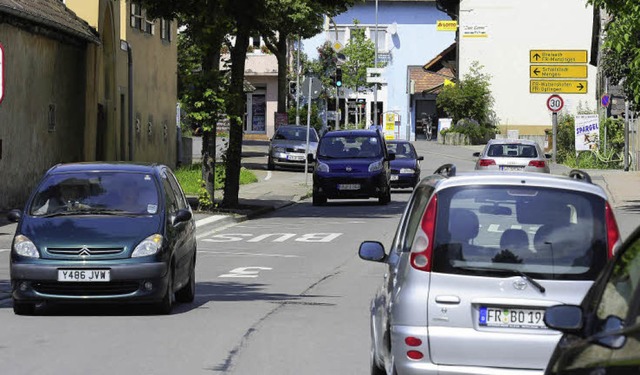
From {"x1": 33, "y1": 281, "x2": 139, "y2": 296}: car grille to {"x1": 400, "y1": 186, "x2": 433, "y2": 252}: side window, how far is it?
5391mm

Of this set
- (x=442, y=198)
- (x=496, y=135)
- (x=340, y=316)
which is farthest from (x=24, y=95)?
(x=496, y=135)

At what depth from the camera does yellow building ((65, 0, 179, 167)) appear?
1544 inches

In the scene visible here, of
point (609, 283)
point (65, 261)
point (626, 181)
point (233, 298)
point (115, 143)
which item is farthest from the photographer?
point (626, 181)

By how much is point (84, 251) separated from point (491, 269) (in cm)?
668

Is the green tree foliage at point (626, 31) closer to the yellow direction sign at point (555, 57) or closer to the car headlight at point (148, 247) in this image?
the car headlight at point (148, 247)

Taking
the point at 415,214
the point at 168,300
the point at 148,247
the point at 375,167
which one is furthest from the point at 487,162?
the point at 415,214

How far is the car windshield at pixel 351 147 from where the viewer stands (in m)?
37.5

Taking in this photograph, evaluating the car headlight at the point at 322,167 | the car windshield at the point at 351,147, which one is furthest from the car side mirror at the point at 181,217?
the car windshield at the point at 351,147

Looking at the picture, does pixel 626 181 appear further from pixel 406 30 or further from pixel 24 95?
pixel 406 30

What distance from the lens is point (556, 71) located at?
186 ft

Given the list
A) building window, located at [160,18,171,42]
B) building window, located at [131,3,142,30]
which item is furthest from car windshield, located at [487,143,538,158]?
building window, located at [160,18,171,42]

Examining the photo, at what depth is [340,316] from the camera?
14.7 m

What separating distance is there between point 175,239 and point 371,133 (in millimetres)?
23257

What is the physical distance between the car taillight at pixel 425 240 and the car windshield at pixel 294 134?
48062 mm
